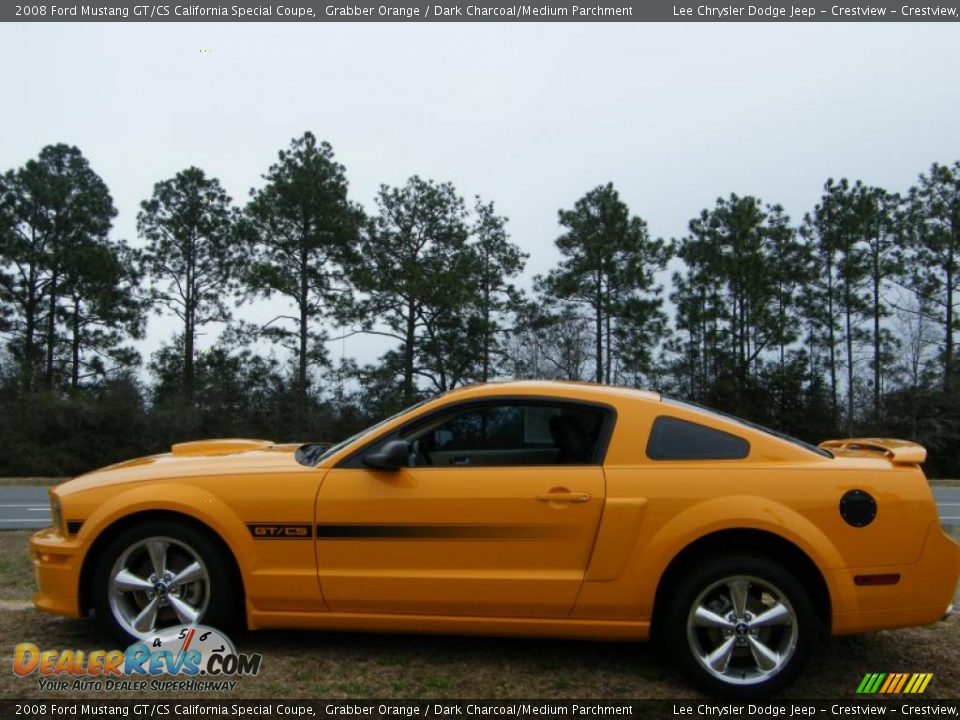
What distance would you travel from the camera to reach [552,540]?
3.69m

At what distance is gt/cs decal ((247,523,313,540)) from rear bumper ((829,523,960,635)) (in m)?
2.65

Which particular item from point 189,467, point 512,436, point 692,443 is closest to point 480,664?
point 512,436

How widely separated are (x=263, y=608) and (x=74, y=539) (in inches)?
44.6

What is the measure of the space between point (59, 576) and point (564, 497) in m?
2.78

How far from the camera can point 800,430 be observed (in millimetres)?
31969

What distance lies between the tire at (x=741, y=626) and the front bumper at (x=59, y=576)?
3146mm

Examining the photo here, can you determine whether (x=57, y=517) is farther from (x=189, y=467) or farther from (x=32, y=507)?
(x=32, y=507)

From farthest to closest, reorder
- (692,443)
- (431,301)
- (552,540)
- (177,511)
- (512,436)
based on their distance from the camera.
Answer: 1. (431,301)
2. (512,436)
3. (177,511)
4. (692,443)
5. (552,540)

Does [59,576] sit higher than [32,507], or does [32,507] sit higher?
[59,576]

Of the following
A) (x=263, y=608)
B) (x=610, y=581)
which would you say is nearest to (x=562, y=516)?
(x=610, y=581)

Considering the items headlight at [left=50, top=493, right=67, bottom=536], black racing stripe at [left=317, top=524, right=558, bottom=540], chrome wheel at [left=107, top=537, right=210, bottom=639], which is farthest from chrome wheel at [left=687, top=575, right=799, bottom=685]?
headlight at [left=50, top=493, right=67, bottom=536]

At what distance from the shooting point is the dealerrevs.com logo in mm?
3559

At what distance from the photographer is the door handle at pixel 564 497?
3.69 m

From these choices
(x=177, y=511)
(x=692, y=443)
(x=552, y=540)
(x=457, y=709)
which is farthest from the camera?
(x=177, y=511)
